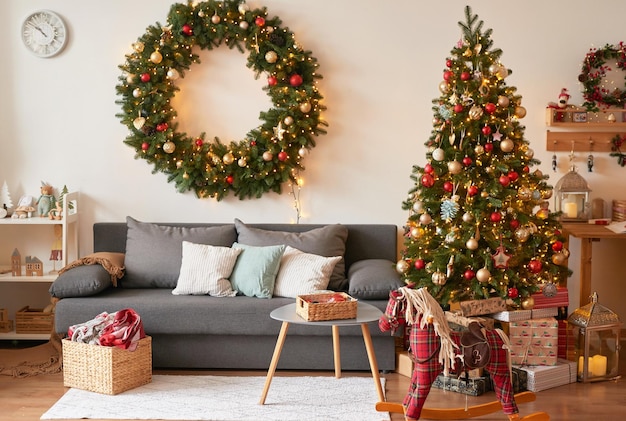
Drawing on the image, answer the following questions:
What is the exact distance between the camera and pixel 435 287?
15.1 feet

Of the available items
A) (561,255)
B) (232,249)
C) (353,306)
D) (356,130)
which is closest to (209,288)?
(232,249)

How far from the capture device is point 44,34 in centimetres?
548

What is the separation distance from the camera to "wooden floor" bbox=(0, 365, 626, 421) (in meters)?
4.07

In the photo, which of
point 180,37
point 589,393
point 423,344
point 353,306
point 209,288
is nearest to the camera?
point 423,344

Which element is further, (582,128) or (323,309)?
(582,128)

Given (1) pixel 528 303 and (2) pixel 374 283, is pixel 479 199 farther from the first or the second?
(2) pixel 374 283

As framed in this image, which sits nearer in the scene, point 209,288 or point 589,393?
point 589,393

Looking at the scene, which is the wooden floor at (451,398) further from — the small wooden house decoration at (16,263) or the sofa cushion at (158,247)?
the small wooden house decoration at (16,263)

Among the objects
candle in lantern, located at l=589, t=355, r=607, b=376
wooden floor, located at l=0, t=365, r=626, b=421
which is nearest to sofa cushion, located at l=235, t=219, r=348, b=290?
wooden floor, located at l=0, t=365, r=626, b=421

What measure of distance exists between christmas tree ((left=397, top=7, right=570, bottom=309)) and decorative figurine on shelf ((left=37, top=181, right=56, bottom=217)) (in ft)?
7.66

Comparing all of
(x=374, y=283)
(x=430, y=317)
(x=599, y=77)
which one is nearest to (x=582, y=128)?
(x=599, y=77)

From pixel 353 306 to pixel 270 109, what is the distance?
177cm

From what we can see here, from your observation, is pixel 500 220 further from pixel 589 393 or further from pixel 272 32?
pixel 272 32

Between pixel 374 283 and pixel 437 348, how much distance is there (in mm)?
1076
